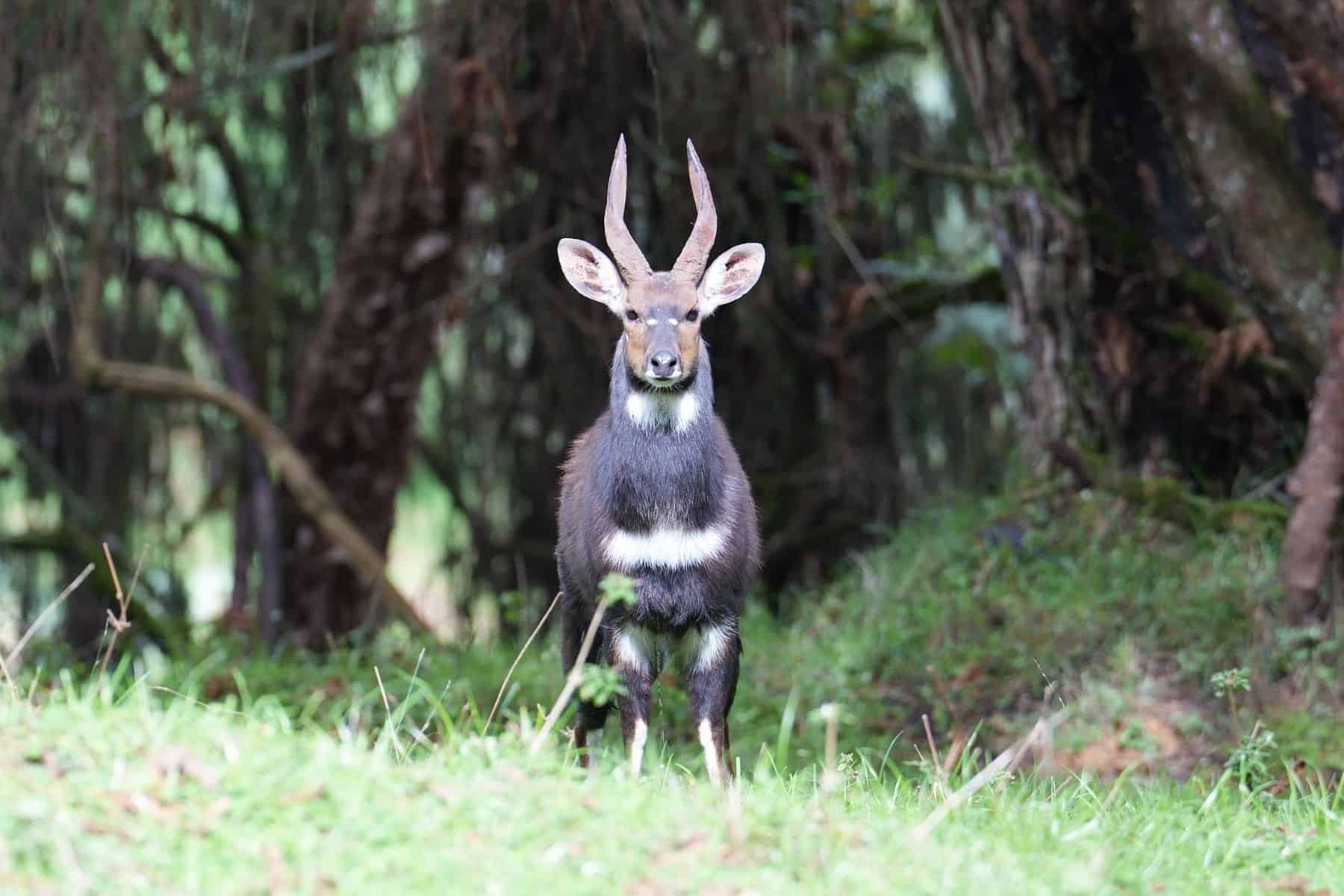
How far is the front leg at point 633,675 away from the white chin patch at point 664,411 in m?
0.59

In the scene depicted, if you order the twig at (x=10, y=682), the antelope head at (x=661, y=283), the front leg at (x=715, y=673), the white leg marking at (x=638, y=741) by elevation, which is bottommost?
the white leg marking at (x=638, y=741)

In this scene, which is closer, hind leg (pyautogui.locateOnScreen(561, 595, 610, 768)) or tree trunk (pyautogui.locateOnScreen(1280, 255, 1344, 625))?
hind leg (pyautogui.locateOnScreen(561, 595, 610, 768))

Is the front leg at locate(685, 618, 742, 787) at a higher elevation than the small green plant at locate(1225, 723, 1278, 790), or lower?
higher

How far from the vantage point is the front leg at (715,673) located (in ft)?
16.3

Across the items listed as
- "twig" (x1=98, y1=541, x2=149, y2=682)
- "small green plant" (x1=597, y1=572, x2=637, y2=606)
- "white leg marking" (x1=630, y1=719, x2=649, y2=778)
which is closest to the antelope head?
"small green plant" (x1=597, y1=572, x2=637, y2=606)

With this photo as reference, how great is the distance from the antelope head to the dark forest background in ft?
4.78

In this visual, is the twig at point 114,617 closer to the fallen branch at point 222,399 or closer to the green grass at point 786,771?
the green grass at point 786,771

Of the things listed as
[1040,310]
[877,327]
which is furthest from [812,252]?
[1040,310]

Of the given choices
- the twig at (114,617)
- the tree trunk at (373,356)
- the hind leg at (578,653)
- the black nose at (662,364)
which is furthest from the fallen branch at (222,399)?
the black nose at (662,364)

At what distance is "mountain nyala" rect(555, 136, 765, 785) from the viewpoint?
16.0 feet

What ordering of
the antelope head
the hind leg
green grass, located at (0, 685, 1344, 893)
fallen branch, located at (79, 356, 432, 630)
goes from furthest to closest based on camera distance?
fallen branch, located at (79, 356, 432, 630) → the hind leg → the antelope head → green grass, located at (0, 685, 1344, 893)

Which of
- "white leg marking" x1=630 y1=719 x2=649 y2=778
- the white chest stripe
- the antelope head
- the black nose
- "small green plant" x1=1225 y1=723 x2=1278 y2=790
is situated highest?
the antelope head

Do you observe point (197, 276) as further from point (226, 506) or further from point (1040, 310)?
point (1040, 310)

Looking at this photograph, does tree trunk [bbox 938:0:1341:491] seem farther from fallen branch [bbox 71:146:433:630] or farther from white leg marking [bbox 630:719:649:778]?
fallen branch [bbox 71:146:433:630]
